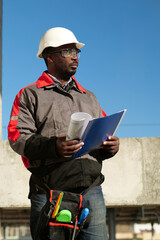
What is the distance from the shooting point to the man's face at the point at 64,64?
8.47ft

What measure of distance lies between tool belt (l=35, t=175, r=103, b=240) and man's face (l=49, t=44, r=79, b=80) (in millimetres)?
817

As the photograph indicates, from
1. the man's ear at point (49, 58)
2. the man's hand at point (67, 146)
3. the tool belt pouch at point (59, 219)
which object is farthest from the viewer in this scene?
the man's ear at point (49, 58)

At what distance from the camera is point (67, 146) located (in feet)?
6.80

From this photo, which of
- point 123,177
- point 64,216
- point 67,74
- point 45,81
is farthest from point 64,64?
point 123,177

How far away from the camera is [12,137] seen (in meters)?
2.35

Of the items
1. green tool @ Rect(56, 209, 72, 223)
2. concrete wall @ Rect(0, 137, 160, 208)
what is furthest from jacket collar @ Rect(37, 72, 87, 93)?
concrete wall @ Rect(0, 137, 160, 208)

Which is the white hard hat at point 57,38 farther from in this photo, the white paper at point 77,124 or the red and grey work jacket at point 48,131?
the white paper at point 77,124

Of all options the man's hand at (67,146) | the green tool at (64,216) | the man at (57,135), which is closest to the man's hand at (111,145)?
the man at (57,135)

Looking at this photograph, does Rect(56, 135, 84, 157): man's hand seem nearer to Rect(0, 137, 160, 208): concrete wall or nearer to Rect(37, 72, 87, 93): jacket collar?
Rect(37, 72, 87, 93): jacket collar

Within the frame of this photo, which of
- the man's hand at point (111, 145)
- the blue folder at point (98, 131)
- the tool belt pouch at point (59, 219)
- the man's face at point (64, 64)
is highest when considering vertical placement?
the man's face at point (64, 64)

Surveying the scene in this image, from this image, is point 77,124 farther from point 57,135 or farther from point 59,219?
point 59,219

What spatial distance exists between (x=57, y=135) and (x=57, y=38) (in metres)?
0.71

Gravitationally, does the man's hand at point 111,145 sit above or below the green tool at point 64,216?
above

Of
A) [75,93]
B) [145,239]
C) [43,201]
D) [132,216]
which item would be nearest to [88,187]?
[43,201]
